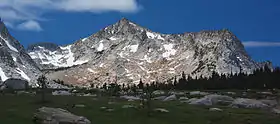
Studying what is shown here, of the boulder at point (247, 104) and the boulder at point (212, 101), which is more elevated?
the boulder at point (212, 101)

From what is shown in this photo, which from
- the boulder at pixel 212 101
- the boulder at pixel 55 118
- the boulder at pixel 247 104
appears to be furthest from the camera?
the boulder at pixel 212 101

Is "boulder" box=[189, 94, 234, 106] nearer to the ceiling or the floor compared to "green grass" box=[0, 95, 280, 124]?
nearer to the ceiling

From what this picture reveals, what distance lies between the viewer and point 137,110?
77.7m

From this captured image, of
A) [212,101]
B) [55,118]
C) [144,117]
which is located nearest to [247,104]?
[212,101]

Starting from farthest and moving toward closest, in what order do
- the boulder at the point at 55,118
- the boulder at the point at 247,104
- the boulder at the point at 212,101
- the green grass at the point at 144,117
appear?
the boulder at the point at 212,101
the boulder at the point at 247,104
the green grass at the point at 144,117
the boulder at the point at 55,118

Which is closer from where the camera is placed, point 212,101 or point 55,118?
point 55,118

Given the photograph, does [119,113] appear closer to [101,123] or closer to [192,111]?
[101,123]

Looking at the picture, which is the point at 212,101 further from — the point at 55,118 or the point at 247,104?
the point at 55,118

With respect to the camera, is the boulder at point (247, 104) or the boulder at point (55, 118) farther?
the boulder at point (247, 104)

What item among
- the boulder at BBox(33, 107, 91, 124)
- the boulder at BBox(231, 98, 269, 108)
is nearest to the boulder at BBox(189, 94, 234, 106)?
the boulder at BBox(231, 98, 269, 108)

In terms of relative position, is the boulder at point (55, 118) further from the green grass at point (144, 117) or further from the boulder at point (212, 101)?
the boulder at point (212, 101)

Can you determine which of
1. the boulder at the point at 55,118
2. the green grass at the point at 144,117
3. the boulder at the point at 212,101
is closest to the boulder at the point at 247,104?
the boulder at the point at 212,101

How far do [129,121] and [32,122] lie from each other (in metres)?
16.8

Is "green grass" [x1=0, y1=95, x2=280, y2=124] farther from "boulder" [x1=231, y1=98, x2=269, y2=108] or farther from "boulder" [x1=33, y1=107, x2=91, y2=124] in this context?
"boulder" [x1=231, y1=98, x2=269, y2=108]
